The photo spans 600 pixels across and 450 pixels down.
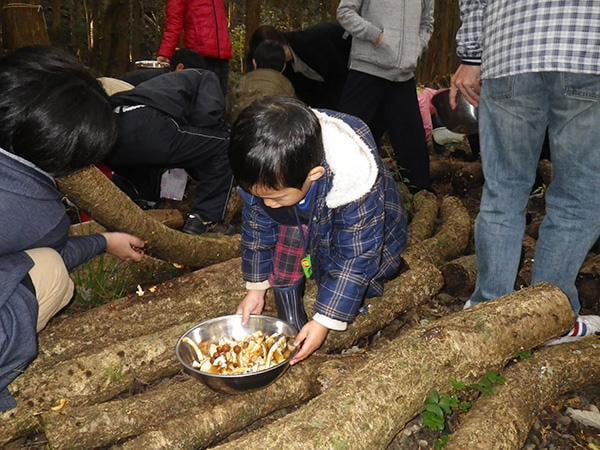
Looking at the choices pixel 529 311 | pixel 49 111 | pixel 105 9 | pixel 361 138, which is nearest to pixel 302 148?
pixel 361 138

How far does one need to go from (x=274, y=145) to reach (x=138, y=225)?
1.48 metres

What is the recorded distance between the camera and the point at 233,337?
2.51 metres

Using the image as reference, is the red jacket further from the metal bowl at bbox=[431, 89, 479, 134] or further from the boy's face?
the boy's face

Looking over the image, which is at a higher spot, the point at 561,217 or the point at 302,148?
the point at 302,148

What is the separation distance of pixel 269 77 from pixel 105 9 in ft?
13.9

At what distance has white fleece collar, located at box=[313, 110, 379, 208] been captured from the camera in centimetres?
235

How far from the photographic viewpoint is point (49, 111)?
6.75 ft

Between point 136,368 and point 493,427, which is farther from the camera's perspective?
point 136,368

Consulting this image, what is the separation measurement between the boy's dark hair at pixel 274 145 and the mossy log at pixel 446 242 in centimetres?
148

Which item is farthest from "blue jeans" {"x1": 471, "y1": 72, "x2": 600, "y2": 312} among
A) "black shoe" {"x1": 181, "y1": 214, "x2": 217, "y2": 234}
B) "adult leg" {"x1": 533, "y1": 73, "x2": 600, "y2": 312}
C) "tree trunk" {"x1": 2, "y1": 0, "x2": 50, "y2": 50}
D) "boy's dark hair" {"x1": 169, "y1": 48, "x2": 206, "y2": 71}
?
"boy's dark hair" {"x1": 169, "y1": 48, "x2": 206, "y2": 71}

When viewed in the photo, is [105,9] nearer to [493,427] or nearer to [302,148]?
[302,148]

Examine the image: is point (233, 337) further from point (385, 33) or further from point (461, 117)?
point (461, 117)

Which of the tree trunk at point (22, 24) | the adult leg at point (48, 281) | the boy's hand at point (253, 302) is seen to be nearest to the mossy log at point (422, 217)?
the boy's hand at point (253, 302)

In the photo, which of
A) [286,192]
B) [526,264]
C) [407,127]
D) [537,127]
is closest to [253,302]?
[286,192]
